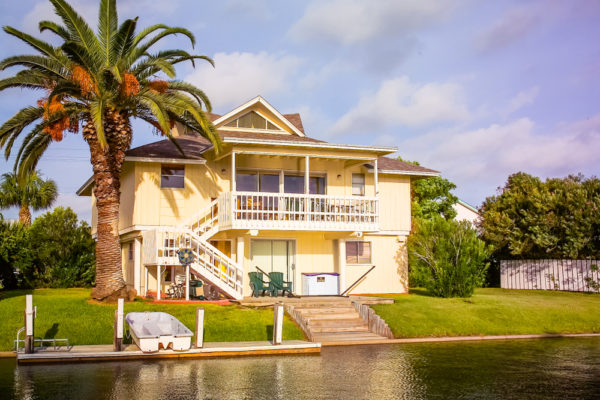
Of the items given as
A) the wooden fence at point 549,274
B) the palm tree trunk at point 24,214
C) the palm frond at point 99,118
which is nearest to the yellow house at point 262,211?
the palm frond at point 99,118

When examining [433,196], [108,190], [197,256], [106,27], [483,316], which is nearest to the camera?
[106,27]

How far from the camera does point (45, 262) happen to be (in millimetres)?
31859

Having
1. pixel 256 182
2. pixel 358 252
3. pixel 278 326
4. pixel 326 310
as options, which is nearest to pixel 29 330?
pixel 278 326

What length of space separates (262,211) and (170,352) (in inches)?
366

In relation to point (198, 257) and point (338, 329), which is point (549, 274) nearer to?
point (338, 329)

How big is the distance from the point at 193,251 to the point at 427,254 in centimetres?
1041

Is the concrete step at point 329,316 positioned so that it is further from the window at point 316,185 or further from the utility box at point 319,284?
the window at point 316,185

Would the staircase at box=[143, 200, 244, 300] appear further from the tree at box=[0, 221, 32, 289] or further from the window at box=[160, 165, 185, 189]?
the tree at box=[0, 221, 32, 289]

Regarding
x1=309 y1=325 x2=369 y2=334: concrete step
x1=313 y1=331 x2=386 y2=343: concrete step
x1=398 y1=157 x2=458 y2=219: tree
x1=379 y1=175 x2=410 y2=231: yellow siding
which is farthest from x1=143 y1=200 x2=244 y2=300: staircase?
x1=398 y1=157 x2=458 y2=219: tree

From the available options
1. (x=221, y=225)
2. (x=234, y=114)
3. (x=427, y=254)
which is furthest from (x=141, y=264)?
(x=427, y=254)

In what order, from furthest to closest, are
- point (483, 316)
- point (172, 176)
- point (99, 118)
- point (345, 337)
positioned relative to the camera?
point (172, 176), point (483, 316), point (99, 118), point (345, 337)

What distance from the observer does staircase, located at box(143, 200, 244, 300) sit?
74.4ft

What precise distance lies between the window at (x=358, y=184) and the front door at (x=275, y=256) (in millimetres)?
4150

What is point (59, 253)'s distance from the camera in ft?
105
